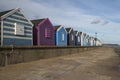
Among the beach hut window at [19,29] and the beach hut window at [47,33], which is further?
A: the beach hut window at [47,33]

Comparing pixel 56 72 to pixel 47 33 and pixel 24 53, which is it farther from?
pixel 47 33

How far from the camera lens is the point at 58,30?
31.1m

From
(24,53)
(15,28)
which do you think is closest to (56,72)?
(24,53)

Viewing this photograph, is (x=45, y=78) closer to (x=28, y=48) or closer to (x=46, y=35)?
(x=28, y=48)

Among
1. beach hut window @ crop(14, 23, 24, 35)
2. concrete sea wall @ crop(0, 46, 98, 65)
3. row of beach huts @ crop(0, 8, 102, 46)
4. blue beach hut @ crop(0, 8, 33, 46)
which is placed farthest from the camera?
beach hut window @ crop(14, 23, 24, 35)

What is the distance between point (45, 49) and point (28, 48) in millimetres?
4256

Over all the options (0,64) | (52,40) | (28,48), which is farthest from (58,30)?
(0,64)

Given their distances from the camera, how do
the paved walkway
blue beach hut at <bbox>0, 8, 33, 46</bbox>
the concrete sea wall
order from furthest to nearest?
blue beach hut at <bbox>0, 8, 33, 46</bbox>
the concrete sea wall
the paved walkway

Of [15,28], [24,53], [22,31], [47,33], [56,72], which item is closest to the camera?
[56,72]

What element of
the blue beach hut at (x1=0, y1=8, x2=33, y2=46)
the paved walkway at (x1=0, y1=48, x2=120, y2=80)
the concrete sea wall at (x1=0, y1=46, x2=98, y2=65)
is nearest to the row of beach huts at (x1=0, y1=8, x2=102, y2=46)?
the blue beach hut at (x1=0, y1=8, x2=33, y2=46)

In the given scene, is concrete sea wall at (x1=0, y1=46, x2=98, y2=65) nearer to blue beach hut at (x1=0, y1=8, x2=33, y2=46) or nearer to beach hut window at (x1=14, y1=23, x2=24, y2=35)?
blue beach hut at (x1=0, y1=8, x2=33, y2=46)

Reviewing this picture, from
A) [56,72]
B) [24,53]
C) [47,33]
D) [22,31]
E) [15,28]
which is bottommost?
[56,72]

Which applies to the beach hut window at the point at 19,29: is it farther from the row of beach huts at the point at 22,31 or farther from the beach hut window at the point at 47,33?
the beach hut window at the point at 47,33

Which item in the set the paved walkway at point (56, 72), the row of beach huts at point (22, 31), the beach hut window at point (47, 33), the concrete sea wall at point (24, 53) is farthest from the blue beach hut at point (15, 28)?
the beach hut window at point (47, 33)
